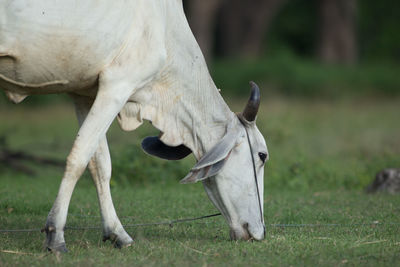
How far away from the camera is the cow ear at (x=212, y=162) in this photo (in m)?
5.53

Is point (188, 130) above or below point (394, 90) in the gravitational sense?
above

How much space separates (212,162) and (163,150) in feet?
2.15

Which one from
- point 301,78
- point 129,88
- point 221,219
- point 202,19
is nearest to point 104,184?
point 129,88

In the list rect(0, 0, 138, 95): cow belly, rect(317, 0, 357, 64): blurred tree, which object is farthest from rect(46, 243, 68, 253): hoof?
rect(317, 0, 357, 64): blurred tree

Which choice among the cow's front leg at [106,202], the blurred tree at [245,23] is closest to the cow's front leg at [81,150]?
the cow's front leg at [106,202]

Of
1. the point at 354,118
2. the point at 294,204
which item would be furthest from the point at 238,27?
the point at 294,204

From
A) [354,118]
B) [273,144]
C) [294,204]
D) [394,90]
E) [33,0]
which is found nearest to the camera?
[33,0]

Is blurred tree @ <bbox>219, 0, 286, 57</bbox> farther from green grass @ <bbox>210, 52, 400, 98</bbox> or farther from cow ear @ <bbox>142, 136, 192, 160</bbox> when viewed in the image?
cow ear @ <bbox>142, 136, 192, 160</bbox>

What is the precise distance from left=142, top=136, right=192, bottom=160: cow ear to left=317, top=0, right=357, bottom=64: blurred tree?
66.8 feet

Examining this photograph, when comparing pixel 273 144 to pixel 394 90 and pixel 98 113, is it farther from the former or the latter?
pixel 394 90

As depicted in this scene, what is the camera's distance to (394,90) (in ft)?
76.1

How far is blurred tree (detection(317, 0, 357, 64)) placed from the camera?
2570 centimetres

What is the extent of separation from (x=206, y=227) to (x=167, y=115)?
1284mm

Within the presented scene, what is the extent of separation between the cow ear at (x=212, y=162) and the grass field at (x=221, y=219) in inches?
19.6
